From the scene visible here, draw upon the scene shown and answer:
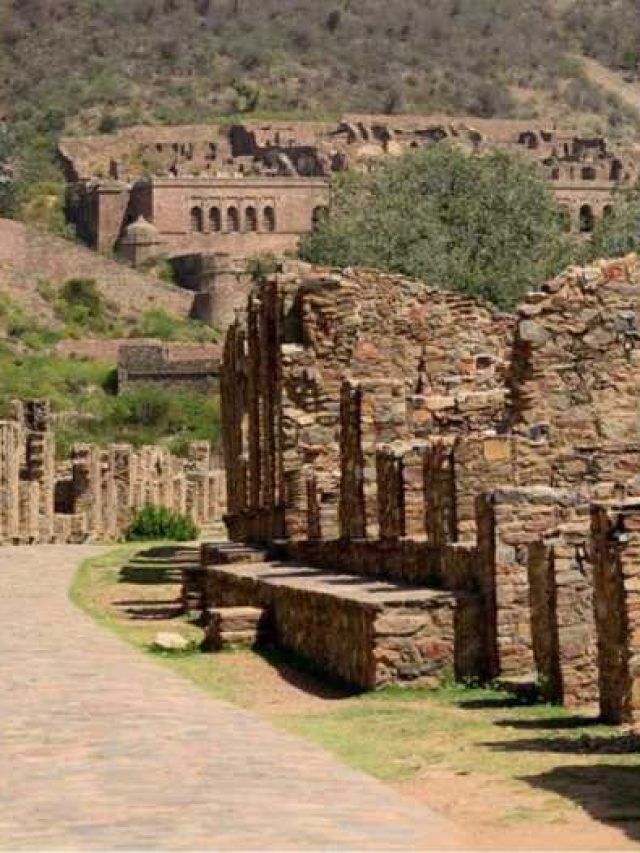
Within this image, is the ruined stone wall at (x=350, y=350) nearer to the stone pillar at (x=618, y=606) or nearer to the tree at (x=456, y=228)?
the stone pillar at (x=618, y=606)

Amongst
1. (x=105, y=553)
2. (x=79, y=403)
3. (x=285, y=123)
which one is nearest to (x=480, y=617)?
(x=105, y=553)

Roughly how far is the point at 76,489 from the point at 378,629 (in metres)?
44.6

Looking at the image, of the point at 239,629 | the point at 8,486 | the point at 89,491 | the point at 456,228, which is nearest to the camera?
the point at 239,629

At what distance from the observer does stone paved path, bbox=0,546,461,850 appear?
41.8ft

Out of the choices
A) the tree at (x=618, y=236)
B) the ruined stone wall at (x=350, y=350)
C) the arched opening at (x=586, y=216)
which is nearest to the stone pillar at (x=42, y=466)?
the tree at (x=618, y=236)

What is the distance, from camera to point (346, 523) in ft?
90.3

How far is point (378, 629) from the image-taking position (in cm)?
1994

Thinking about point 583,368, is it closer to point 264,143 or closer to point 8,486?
point 8,486

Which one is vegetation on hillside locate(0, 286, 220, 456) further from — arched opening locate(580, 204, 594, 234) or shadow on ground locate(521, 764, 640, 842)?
shadow on ground locate(521, 764, 640, 842)

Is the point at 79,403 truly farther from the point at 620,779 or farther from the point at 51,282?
the point at 620,779

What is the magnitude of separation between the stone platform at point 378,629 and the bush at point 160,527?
33238 mm

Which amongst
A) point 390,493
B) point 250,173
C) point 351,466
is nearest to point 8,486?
point 351,466

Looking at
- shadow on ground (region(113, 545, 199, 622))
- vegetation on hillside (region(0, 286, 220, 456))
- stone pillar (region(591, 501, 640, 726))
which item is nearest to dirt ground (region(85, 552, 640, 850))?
stone pillar (region(591, 501, 640, 726))

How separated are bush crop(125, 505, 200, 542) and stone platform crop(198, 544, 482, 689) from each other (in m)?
33.2
